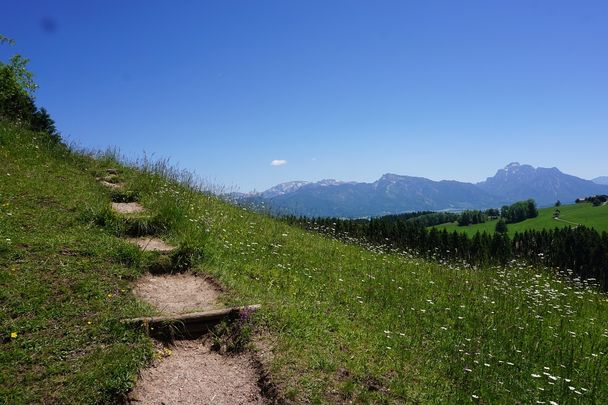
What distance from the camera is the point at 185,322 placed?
6.05 metres

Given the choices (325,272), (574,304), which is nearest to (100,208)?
(325,272)

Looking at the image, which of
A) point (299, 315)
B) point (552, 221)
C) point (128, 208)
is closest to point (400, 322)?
point (299, 315)

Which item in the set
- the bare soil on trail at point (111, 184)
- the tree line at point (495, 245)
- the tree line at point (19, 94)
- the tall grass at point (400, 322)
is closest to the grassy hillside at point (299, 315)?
the tall grass at point (400, 322)

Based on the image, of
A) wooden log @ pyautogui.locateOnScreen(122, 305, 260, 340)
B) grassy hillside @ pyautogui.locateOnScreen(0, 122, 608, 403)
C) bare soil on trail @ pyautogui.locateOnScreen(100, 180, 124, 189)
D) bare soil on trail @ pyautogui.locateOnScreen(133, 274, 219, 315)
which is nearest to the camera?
grassy hillside @ pyautogui.locateOnScreen(0, 122, 608, 403)

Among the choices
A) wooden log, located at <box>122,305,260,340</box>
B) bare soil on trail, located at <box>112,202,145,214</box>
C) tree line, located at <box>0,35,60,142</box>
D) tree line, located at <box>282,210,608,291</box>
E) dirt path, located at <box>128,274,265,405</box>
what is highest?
tree line, located at <box>0,35,60,142</box>

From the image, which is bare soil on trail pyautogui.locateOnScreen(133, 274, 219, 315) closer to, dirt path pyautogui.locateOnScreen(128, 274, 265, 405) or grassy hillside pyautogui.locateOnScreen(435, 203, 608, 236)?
dirt path pyautogui.locateOnScreen(128, 274, 265, 405)

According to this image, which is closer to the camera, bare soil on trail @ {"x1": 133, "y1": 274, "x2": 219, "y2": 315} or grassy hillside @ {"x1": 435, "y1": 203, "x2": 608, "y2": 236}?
bare soil on trail @ {"x1": 133, "y1": 274, "x2": 219, "y2": 315}

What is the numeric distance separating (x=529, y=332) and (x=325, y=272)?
4.62 meters

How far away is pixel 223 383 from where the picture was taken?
5137 millimetres

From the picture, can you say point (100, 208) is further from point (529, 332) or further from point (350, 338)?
point (529, 332)

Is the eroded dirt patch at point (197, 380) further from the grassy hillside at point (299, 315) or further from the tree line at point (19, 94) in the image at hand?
the tree line at point (19, 94)

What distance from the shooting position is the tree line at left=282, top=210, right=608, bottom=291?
16.3 m

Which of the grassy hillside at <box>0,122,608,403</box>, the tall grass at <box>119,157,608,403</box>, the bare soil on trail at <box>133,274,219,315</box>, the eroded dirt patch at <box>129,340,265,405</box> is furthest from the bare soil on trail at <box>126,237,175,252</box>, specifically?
the eroded dirt patch at <box>129,340,265,405</box>

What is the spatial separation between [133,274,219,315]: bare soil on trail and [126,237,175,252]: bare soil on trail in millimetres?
857
